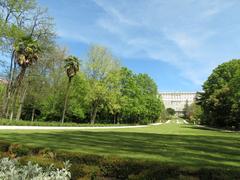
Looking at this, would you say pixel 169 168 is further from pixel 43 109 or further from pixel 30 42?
pixel 43 109

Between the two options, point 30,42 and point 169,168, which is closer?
point 169,168

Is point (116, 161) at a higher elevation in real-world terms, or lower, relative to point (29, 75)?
lower

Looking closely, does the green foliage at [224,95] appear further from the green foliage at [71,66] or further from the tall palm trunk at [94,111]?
the green foliage at [71,66]

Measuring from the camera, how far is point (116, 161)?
866 cm

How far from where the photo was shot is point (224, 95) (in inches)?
2448

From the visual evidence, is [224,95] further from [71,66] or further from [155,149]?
[155,149]

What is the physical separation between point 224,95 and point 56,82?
102 feet

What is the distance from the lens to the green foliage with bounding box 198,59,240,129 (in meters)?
56.1

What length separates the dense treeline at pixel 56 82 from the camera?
42.0 metres

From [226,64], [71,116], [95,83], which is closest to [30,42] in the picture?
[95,83]

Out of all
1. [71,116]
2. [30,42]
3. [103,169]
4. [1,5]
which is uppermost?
[1,5]

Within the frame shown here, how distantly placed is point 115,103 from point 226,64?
81.2 feet

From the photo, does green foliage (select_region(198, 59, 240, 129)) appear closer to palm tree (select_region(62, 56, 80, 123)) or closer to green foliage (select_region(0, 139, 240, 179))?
palm tree (select_region(62, 56, 80, 123))

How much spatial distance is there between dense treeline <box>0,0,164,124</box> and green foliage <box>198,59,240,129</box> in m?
16.0
